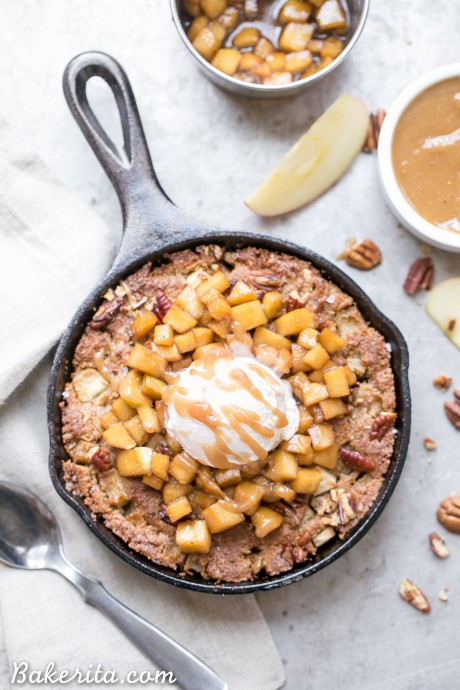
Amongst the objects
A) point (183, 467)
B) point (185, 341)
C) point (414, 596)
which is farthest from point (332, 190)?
point (414, 596)

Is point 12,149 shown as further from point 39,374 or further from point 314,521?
point 314,521

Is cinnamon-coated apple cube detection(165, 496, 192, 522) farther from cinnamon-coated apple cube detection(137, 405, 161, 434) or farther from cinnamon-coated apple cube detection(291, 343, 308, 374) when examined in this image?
cinnamon-coated apple cube detection(291, 343, 308, 374)

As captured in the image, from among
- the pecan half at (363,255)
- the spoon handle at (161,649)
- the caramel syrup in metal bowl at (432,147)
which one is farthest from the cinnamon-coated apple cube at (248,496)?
the caramel syrup in metal bowl at (432,147)

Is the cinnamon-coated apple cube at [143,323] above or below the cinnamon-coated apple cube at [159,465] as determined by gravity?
above

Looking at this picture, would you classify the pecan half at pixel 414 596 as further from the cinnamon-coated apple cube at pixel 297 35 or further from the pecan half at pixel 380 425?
the cinnamon-coated apple cube at pixel 297 35

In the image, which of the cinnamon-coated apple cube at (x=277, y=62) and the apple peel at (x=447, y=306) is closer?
the cinnamon-coated apple cube at (x=277, y=62)

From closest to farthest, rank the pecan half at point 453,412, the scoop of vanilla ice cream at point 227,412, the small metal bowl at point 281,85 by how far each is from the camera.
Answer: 1. the scoop of vanilla ice cream at point 227,412
2. the small metal bowl at point 281,85
3. the pecan half at point 453,412
